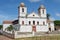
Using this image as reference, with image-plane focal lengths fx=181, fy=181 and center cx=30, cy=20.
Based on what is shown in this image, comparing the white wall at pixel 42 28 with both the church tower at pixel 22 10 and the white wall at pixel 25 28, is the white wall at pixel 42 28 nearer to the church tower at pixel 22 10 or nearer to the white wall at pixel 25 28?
the white wall at pixel 25 28

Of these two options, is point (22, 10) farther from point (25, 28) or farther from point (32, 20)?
point (25, 28)

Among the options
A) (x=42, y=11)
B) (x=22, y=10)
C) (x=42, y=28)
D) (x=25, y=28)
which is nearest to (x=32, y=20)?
(x=25, y=28)

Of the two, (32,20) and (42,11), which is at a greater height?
(42,11)

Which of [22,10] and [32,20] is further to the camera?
[22,10]

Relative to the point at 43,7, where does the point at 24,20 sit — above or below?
below

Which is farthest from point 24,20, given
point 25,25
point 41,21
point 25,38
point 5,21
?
point 25,38

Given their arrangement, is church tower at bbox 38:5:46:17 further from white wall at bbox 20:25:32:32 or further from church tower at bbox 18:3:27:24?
white wall at bbox 20:25:32:32

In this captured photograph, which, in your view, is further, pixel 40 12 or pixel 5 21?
pixel 5 21

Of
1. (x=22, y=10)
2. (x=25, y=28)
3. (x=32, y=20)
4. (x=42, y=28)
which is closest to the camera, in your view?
(x=25, y=28)

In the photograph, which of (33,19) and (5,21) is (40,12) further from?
(5,21)

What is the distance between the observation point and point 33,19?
55.5 m

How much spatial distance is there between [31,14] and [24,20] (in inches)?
114

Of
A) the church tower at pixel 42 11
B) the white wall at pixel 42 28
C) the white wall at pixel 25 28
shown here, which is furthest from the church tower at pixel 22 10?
the white wall at pixel 42 28

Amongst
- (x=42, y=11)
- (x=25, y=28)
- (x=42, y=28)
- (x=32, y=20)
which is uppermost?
(x=42, y=11)
